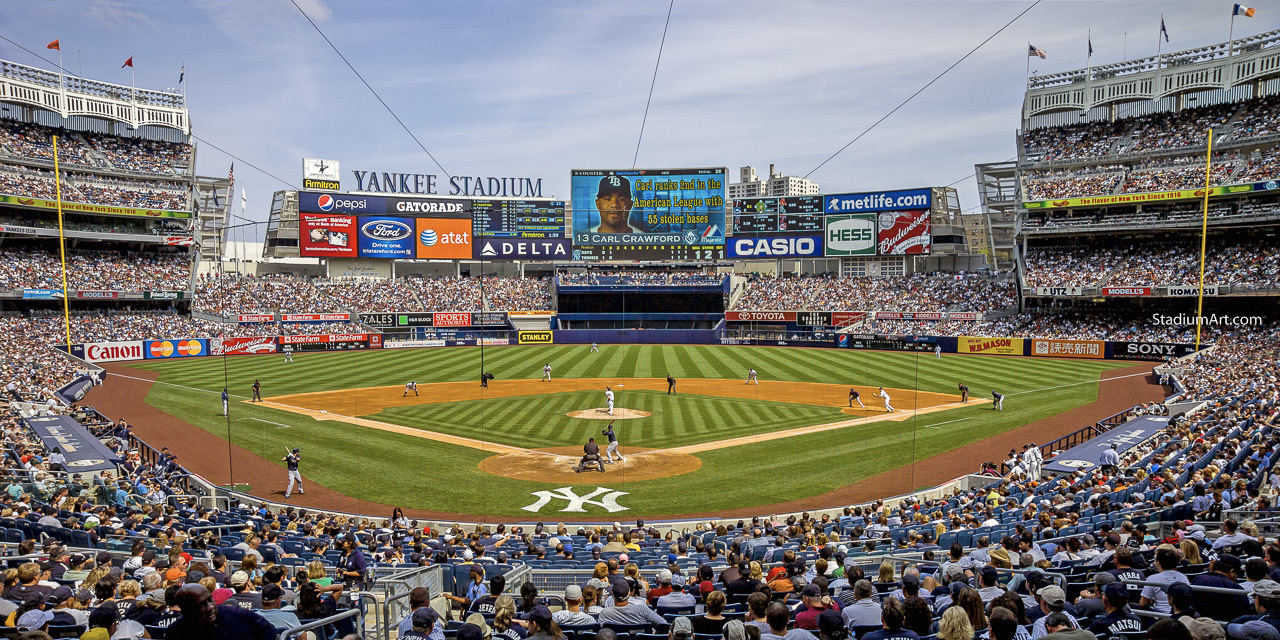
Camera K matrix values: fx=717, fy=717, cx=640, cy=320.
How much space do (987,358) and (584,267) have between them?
44727 mm

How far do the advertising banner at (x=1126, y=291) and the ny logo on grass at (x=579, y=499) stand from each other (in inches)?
1965

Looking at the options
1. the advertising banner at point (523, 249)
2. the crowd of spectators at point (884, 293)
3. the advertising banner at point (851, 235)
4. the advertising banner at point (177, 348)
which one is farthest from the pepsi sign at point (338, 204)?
the advertising banner at point (851, 235)

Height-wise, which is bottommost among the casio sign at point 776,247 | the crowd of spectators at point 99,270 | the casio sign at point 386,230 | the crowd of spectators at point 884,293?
the crowd of spectators at point 884,293

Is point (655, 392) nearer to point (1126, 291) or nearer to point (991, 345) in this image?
point (991, 345)

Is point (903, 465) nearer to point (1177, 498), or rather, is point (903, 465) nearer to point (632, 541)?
point (1177, 498)

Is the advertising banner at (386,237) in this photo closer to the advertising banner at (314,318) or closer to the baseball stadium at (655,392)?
the baseball stadium at (655,392)

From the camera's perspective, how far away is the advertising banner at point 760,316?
7012cm

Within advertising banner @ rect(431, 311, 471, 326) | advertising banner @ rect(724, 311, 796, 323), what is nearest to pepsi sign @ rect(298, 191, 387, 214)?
advertising banner @ rect(431, 311, 471, 326)

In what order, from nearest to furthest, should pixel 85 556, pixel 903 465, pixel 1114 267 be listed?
pixel 85 556 → pixel 903 465 → pixel 1114 267

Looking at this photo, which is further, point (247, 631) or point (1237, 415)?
point (1237, 415)

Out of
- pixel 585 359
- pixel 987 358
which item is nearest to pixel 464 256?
pixel 585 359

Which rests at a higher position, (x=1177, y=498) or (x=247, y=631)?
(x=247, y=631)

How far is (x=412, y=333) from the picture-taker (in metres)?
68.8

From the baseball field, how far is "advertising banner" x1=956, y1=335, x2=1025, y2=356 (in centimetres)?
468
